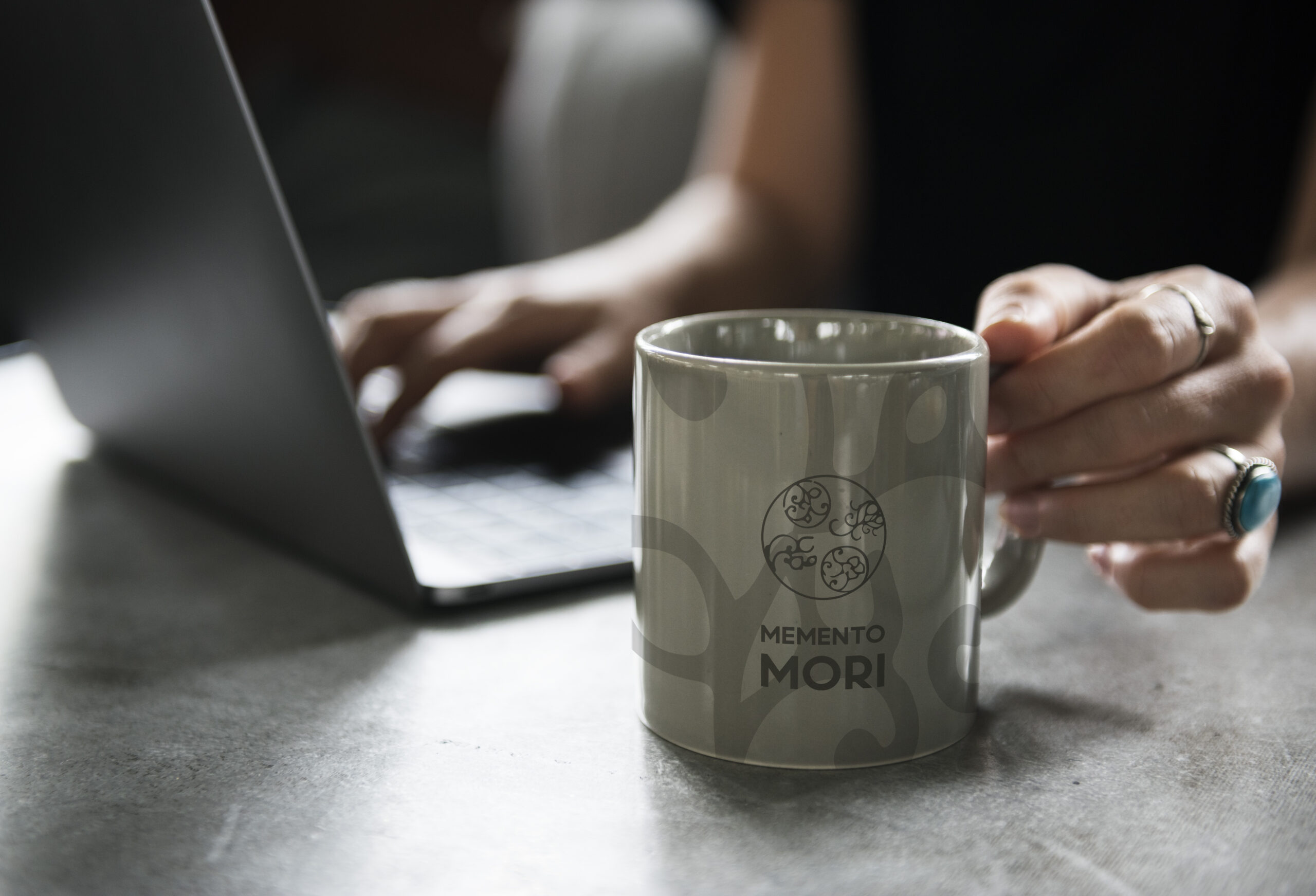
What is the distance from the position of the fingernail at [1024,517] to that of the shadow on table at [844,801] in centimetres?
7

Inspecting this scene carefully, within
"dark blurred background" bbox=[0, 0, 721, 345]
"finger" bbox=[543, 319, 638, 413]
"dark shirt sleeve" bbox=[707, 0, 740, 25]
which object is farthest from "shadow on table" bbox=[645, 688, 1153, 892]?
"dark blurred background" bbox=[0, 0, 721, 345]

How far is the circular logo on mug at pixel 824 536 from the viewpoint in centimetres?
33

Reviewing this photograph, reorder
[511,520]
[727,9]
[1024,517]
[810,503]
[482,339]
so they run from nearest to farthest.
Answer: [810,503], [1024,517], [511,520], [482,339], [727,9]

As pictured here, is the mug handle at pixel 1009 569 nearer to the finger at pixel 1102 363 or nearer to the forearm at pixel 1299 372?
the finger at pixel 1102 363

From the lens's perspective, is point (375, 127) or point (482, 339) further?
point (375, 127)

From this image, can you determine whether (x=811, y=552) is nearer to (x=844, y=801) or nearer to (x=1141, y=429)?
(x=844, y=801)

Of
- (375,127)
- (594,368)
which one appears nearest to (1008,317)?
(594,368)

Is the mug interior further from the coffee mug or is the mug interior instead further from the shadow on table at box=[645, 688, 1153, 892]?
the shadow on table at box=[645, 688, 1153, 892]

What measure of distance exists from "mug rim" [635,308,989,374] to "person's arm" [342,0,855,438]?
1.31ft

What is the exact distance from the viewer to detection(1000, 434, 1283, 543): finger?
1.40 feet

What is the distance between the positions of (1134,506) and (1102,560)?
0.06m

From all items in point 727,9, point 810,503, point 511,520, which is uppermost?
point 727,9

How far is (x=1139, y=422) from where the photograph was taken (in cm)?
43

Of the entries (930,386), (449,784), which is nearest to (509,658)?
(449,784)
